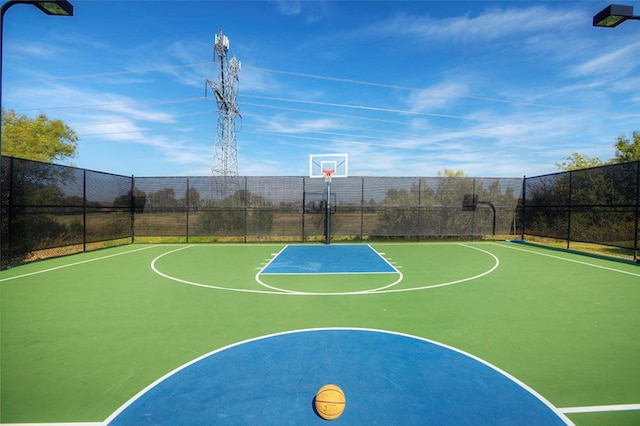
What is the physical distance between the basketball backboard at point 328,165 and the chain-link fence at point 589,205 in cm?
901

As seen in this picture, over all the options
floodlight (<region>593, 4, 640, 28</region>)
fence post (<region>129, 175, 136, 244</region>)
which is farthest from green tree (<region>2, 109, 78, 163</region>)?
floodlight (<region>593, 4, 640, 28</region>)

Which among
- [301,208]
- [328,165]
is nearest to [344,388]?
[301,208]

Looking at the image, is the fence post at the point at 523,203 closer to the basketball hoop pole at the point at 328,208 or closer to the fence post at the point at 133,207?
the basketball hoop pole at the point at 328,208

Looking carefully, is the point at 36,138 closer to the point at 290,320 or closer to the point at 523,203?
the point at 290,320

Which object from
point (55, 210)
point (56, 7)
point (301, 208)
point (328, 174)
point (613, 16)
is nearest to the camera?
point (56, 7)

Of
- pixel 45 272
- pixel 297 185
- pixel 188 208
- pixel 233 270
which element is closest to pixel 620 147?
pixel 297 185

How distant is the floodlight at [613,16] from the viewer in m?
3.73

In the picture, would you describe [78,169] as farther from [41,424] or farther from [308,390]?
[308,390]

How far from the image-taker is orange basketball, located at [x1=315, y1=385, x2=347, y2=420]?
2396mm

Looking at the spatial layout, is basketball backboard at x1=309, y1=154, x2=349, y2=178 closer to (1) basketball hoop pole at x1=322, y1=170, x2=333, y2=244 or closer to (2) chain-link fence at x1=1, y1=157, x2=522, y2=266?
(1) basketball hoop pole at x1=322, y1=170, x2=333, y2=244

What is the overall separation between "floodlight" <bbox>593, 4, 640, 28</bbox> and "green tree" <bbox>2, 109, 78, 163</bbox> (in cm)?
2145

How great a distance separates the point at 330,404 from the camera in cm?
241

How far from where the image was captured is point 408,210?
14.2 m

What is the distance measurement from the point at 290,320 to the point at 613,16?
594 cm
